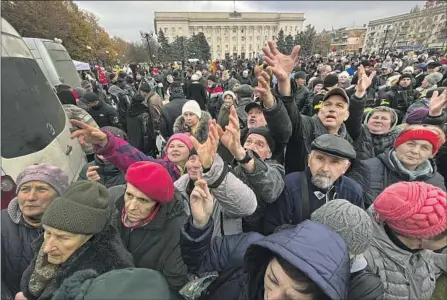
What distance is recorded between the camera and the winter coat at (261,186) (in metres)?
1.79

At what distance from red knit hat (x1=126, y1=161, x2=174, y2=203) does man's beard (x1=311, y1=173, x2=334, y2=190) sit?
1.04 m

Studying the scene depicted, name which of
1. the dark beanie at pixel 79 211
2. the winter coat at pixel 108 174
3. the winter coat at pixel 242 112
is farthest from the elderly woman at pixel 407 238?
the winter coat at pixel 242 112

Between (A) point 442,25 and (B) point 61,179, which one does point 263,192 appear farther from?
(A) point 442,25

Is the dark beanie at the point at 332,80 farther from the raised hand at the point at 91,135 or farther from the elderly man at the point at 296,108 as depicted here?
the raised hand at the point at 91,135

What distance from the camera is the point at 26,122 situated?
2.58m

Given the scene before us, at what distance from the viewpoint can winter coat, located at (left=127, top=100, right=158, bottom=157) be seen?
4.98 meters

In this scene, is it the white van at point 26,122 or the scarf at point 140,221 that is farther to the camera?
the white van at point 26,122

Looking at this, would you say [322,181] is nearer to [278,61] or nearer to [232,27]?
[278,61]

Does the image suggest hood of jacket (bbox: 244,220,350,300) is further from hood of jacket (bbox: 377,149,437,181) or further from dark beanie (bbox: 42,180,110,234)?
hood of jacket (bbox: 377,149,437,181)

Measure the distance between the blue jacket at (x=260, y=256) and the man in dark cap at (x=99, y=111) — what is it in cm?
466

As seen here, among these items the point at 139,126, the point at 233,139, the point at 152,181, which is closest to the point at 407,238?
the point at 233,139

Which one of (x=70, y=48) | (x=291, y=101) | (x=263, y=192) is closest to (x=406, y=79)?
(x=291, y=101)

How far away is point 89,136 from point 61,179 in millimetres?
382

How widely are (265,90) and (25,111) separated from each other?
7.64ft
